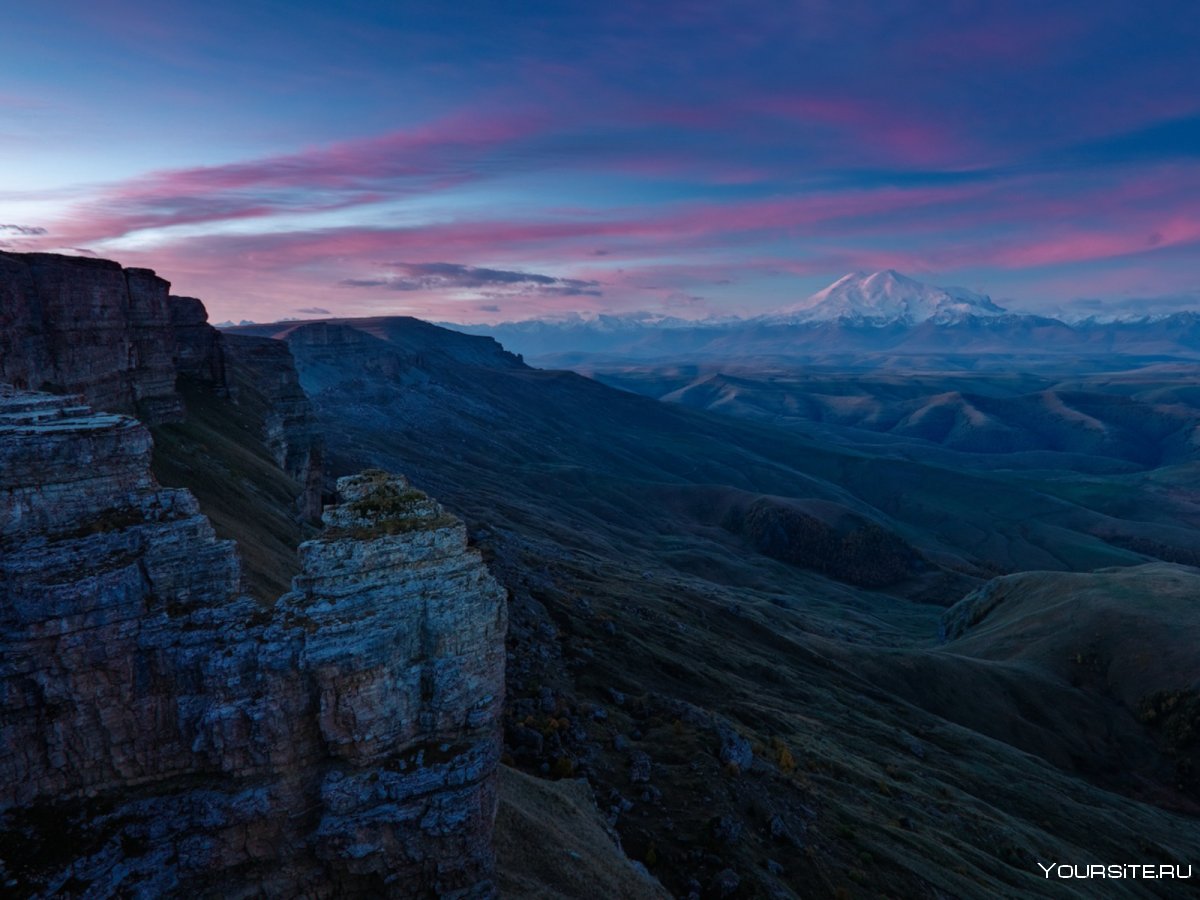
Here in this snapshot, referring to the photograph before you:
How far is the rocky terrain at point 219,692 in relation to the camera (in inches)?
739

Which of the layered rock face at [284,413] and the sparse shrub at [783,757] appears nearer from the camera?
the sparse shrub at [783,757]

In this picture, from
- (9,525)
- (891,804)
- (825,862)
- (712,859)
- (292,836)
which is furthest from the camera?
(891,804)

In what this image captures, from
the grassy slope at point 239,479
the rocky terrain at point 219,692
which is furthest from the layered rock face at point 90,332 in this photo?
the rocky terrain at point 219,692

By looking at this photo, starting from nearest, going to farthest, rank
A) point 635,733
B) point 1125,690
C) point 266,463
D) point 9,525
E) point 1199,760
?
point 9,525 < point 635,733 < point 266,463 < point 1199,760 < point 1125,690

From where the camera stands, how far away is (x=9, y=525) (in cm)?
1902

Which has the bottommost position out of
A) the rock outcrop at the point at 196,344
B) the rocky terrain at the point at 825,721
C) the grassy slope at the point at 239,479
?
the rocky terrain at the point at 825,721

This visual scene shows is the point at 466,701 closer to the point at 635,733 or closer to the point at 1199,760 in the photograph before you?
the point at 635,733

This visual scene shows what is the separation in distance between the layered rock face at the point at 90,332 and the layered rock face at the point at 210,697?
82.2ft

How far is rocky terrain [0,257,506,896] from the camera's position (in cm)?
1877

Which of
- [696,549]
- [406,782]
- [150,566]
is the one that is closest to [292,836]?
[406,782]

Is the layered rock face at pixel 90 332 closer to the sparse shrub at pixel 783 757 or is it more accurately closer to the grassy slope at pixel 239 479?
the grassy slope at pixel 239 479

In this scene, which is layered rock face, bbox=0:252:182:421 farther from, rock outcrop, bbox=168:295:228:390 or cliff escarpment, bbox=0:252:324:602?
rock outcrop, bbox=168:295:228:390

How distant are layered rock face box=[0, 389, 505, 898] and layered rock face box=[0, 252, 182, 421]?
82.2 ft

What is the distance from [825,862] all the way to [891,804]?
1611 cm
